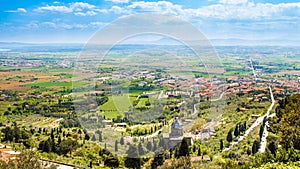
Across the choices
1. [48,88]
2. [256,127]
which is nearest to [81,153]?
[256,127]

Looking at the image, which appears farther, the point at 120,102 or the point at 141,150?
the point at 141,150

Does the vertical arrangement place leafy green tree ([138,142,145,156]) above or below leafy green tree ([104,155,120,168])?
above

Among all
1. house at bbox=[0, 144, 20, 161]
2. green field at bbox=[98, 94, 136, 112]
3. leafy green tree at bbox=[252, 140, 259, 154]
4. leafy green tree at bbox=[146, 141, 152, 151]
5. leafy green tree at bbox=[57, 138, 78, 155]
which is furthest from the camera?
leafy green tree at bbox=[57, 138, 78, 155]

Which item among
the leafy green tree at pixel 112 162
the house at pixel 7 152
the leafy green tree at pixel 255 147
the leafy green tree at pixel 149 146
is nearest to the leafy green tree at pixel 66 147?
the house at pixel 7 152

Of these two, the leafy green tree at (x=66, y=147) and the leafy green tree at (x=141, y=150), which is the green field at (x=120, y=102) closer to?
the leafy green tree at (x=141, y=150)

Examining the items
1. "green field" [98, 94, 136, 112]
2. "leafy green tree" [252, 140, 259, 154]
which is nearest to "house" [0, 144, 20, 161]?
"green field" [98, 94, 136, 112]

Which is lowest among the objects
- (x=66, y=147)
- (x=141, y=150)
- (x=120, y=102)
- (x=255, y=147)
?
(x=66, y=147)

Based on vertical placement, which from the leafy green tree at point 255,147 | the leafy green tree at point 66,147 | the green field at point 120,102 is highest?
the green field at point 120,102

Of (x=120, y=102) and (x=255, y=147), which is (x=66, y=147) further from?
(x=120, y=102)

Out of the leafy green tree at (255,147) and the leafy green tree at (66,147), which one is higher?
the leafy green tree at (255,147)

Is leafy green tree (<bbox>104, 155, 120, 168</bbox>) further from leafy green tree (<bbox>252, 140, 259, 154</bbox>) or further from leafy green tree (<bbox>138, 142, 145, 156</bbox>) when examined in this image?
leafy green tree (<bbox>252, 140, 259, 154</bbox>)

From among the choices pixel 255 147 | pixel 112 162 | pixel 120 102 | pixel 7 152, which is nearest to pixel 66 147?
pixel 7 152
